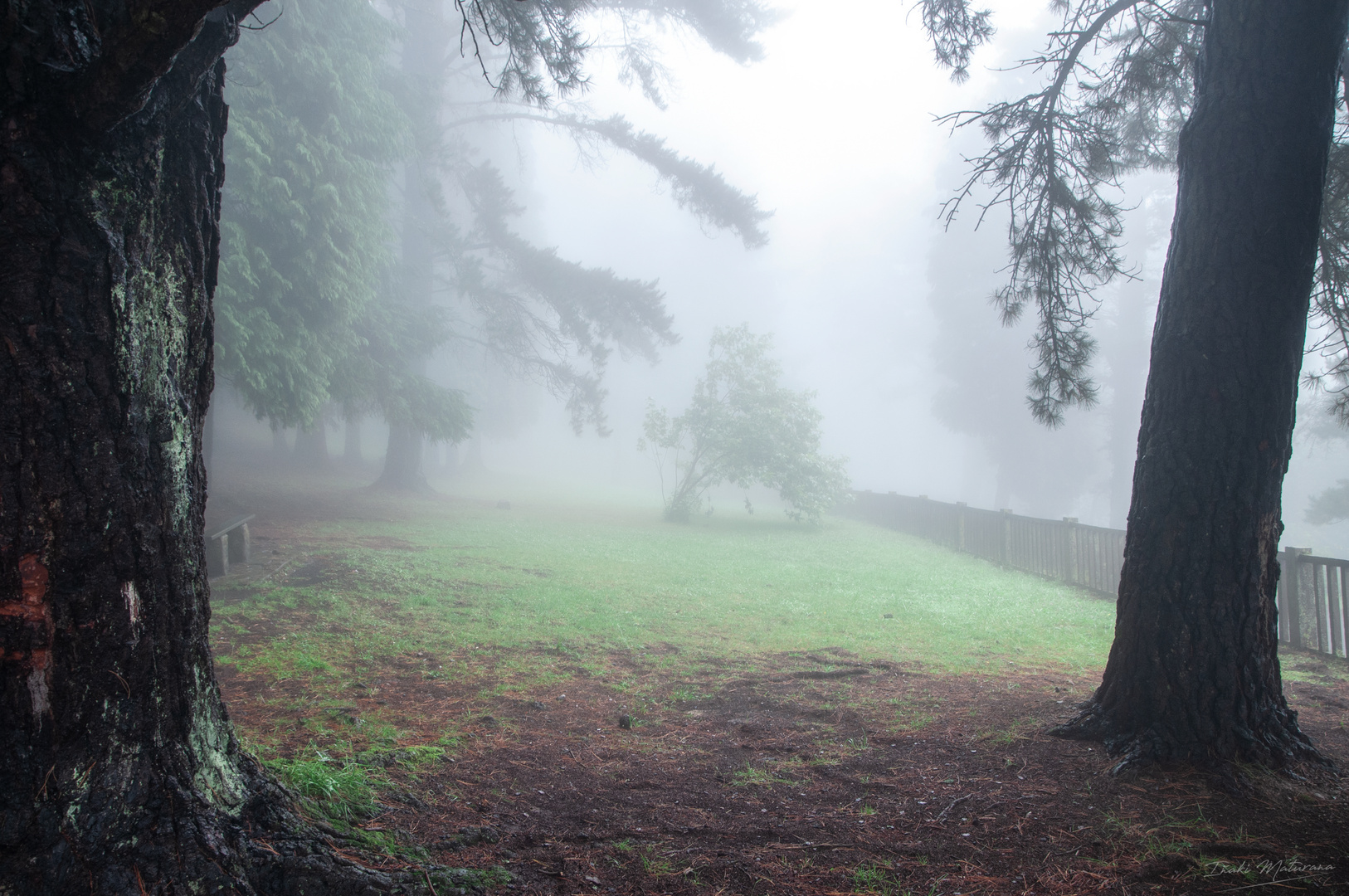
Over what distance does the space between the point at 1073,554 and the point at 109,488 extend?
13684 millimetres

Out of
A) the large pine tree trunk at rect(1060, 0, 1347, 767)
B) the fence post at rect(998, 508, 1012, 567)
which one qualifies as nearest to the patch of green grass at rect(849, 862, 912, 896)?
the large pine tree trunk at rect(1060, 0, 1347, 767)

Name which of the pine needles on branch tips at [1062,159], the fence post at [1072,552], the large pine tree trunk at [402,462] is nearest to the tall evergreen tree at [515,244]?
the large pine tree trunk at [402,462]

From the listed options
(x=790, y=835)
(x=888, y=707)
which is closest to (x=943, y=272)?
(x=888, y=707)

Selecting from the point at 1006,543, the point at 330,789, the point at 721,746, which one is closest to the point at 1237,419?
the point at 721,746

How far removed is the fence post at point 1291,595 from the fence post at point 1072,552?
453 centimetres

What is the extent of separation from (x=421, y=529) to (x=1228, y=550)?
46.8ft

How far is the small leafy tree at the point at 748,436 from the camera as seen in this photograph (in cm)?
2062

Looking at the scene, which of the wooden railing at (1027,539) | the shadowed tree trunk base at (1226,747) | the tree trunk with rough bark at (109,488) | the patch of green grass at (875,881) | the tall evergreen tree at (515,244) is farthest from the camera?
the tall evergreen tree at (515,244)

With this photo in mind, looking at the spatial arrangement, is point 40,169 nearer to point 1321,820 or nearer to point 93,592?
point 93,592

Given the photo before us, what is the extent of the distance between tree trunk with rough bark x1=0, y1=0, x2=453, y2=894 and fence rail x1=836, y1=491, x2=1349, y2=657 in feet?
19.8

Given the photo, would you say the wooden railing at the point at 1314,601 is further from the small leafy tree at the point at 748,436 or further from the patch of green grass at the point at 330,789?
the small leafy tree at the point at 748,436

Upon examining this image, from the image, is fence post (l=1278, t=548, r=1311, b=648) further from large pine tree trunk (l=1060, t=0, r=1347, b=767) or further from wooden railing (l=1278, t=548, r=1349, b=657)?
large pine tree trunk (l=1060, t=0, r=1347, b=767)

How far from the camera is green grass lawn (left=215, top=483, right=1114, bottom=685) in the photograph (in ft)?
21.7

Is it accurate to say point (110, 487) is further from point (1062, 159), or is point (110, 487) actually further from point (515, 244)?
point (515, 244)
